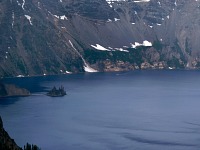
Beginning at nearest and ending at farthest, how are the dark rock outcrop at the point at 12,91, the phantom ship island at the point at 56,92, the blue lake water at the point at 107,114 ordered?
the blue lake water at the point at 107,114
the dark rock outcrop at the point at 12,91
the phantom ship island at the point at 56,92

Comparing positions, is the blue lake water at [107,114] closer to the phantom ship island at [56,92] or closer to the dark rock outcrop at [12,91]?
the phantom ship island at [56,92]

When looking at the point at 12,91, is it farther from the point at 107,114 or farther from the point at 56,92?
the point at 107,114

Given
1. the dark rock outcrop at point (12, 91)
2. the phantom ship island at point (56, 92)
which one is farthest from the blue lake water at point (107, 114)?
the dark rock outcrop at point (12, 91)

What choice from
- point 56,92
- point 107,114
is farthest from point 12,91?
point 107,114

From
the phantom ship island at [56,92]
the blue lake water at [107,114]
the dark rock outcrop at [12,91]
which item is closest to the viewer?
the blue lake water at [107,114]

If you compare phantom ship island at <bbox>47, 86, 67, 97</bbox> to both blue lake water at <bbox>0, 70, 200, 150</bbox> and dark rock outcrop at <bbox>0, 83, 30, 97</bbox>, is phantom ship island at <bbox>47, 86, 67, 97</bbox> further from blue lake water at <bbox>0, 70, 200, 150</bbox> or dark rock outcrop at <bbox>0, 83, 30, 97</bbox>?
dark rock outcrop at <bbox>0, 83, 30, 97</bbox>

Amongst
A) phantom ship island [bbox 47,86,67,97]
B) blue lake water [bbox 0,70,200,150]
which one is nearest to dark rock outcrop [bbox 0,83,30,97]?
blue lake water [bbox 0,70,200,150]

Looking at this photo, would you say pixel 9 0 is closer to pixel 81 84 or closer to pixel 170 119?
pixel 81 84

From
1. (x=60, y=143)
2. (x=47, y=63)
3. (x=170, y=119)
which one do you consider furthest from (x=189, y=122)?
(x=47, y=63)

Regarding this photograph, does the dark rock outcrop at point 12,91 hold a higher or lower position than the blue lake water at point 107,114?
higher
